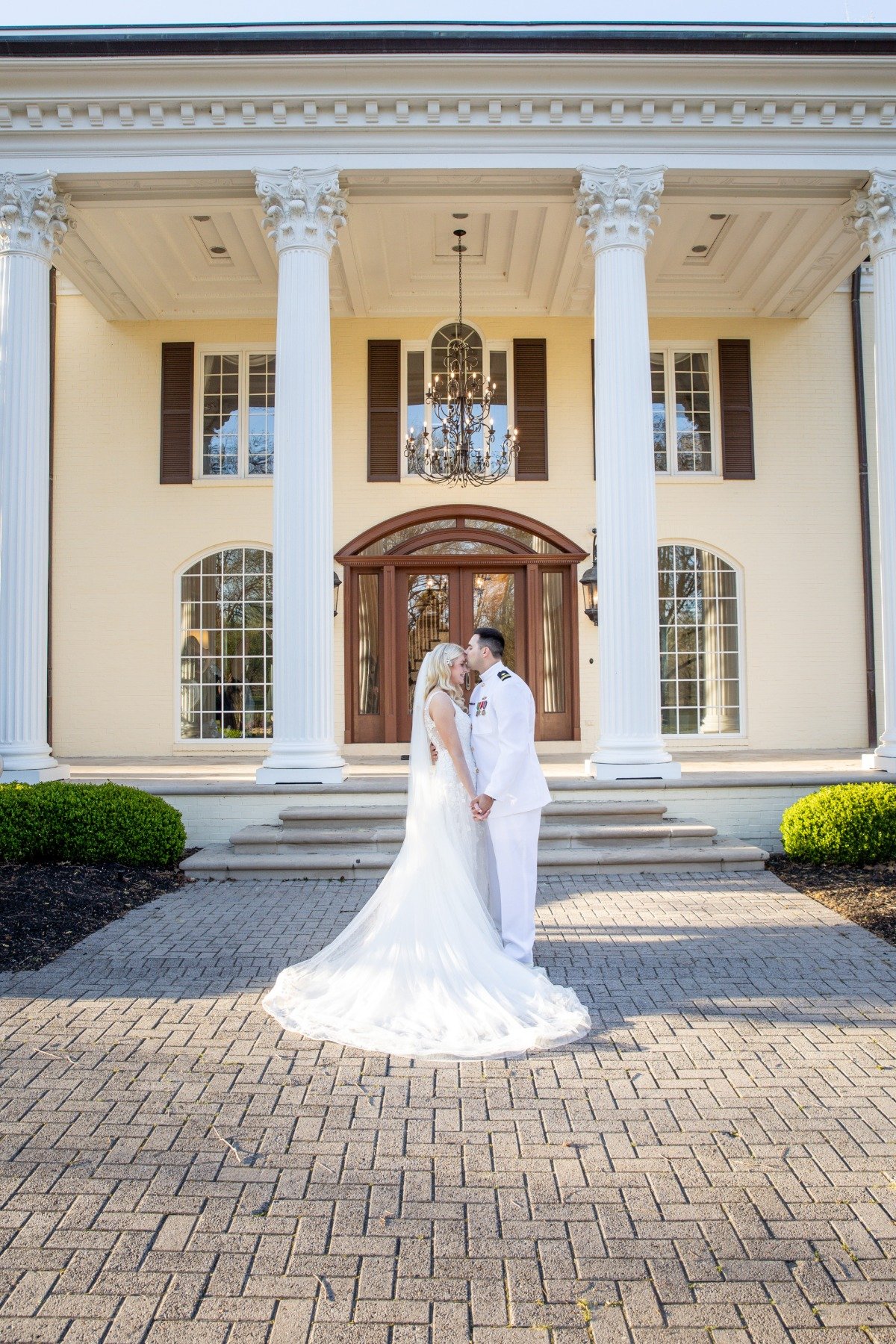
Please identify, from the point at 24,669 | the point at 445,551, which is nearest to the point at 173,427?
the point at 445,551

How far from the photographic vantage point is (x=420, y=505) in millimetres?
13609

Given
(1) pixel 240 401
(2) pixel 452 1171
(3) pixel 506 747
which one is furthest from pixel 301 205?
(2) pixel 452 1171

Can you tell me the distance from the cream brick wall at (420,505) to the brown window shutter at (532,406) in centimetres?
16

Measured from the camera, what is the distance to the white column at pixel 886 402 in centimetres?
1005

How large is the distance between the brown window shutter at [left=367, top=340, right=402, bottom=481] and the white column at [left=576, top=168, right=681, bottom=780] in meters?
4.34

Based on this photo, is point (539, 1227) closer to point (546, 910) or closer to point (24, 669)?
point (546, 910)

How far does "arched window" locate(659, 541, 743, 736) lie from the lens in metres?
13.8

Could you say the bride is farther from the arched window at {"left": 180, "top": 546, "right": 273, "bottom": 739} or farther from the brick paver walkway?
the arched window at {"left": 180, "top": 546, "right": 273, "bottom": 739}

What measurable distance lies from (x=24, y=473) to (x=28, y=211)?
2.84 m

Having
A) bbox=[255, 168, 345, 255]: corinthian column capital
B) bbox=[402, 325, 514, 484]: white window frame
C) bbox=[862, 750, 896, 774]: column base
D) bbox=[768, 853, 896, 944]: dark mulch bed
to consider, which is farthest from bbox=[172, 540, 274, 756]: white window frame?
bbox=[862, 750, 896, 774]: column base

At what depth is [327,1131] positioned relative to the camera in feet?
11.2

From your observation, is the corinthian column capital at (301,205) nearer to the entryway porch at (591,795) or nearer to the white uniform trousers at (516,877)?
the entryway porch at (591,795)

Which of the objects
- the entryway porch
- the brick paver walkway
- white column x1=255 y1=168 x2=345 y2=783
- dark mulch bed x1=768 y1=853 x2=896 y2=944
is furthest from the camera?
white column x1=255 y1=168 x2=345 y2=783

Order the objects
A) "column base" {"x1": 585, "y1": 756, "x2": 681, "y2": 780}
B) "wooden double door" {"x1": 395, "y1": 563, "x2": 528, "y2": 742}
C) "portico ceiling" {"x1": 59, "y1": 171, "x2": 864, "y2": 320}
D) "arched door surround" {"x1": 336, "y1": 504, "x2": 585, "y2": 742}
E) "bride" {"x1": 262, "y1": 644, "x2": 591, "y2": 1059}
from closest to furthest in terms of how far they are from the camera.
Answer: "bride" {"x1": 262, "y1": 644, "x2": 591, "y2": 1059} → "column base" {"x1": 585, "y1": 756, "x2": 681, "y2": 780} → "portico ceiling" {"x1": 59, "y1": 171, "x2": 864, "y2": 320} → "arched door surround" {"x1": 336, "y1": 504, "x2": 585, "y2": 742} → "wooden double door" {"x1": 395, "y1": 563, "x2": 528, "y2": 742}
